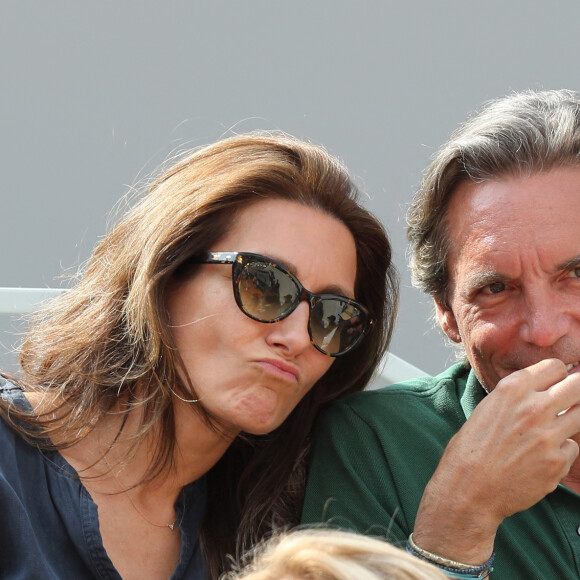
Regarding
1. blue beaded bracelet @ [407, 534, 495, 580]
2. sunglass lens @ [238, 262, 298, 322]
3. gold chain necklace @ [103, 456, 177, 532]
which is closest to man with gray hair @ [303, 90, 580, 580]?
blue beaded bracelet @ [407, 534, 495, 580]

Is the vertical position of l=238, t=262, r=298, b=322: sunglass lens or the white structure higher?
l=238, t=262, r=298, b=322: sunglass lens

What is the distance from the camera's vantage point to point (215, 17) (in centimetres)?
534

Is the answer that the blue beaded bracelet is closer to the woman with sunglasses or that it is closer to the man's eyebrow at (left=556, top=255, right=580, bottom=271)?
the woman with sunglasses

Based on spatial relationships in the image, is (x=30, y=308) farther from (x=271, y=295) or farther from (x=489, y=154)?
(x=489, y=154)

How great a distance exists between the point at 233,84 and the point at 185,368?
3.41 m

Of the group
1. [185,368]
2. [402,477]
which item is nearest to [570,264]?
[402,477]

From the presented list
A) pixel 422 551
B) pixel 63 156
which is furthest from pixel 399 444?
pixel 63 156

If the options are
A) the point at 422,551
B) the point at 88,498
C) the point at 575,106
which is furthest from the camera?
the point at 575,106

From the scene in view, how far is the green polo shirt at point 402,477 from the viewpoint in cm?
238

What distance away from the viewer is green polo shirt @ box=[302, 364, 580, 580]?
2375mm

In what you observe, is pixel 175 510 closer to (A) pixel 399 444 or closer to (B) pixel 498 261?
(A) pixel 399 444

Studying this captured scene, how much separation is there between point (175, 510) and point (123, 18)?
11.9 ft

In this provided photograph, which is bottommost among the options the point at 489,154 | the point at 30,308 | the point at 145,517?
the point at 145,517

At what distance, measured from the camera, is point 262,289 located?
7.46 feet
